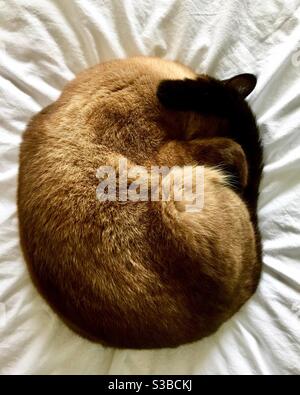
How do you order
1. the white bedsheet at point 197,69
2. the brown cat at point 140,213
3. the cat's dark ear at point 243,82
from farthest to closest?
the cat's dark ear at point 243,82, the white bedsheet at point 197,69, the brown cat at point 140,213

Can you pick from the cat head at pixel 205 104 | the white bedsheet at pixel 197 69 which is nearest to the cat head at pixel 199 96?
the cat head at pixel 205 104

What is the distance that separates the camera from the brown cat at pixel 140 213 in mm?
900

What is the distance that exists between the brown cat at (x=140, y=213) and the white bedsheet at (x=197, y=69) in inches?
3.2

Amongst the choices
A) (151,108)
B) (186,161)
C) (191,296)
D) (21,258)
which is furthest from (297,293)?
(21,258)

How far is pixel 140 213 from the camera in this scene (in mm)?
957

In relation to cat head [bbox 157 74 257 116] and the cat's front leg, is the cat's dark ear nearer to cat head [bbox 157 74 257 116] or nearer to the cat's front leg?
cat head [bbox 157 74 257 116]

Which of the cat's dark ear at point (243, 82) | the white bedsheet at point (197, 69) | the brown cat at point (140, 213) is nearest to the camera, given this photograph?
the brown cat at point (140, 213)

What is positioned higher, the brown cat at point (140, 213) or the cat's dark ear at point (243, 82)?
the cat's dark ear at point (243, 82)

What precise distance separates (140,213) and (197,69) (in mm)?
520

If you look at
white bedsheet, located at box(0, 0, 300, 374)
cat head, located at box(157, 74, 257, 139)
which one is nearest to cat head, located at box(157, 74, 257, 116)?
cat head, located at box(157, 74, 257, 139)

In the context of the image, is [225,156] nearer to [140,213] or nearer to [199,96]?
[199,96]

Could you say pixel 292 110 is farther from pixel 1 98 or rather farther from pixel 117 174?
pixel 1 98

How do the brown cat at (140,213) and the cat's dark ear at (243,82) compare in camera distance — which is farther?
the cat's dark ear at (243,82)

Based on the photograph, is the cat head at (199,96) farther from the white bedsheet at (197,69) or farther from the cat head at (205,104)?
the white bedsheet at (197,69)
